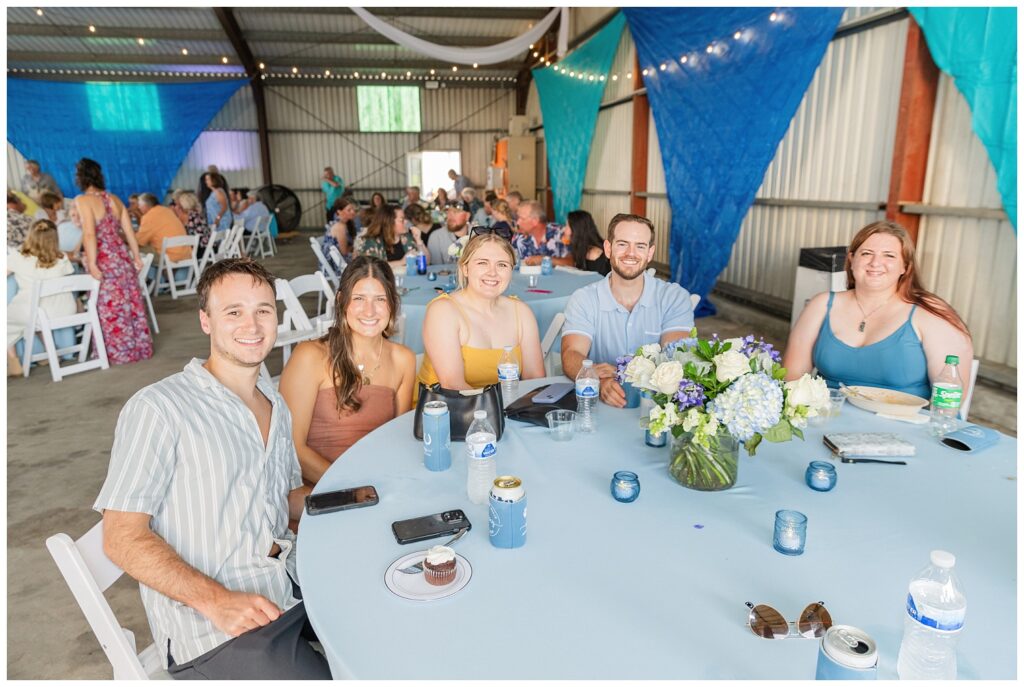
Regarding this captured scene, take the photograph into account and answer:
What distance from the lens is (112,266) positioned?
5.24 metres

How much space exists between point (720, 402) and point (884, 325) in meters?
1.34

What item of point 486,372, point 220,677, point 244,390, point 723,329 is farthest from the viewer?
point 723,329

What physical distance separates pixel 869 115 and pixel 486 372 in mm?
4198

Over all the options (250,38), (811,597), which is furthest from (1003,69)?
(250,38)

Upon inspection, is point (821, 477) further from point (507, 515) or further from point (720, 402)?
point (507, 515)

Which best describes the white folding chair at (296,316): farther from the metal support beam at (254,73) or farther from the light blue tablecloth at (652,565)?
the metal support beam at (254,73)

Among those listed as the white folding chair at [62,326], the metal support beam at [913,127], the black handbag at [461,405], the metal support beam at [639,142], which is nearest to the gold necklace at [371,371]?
the black handbag at [461,405]

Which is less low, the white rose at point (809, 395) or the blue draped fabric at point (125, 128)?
the blue draped fabric at point (125, 128)

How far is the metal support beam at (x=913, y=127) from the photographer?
4.17 metres

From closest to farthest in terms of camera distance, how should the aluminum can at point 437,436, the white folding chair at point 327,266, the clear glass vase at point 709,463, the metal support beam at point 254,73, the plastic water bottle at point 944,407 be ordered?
the clear glass vase at point 709,463, the aluminum can at point 437,436, the plastic water bottle at point 944,407, the white folding chair at point 327,266, the metal support beam at point 254,73

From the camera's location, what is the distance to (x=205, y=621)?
53.7 inches

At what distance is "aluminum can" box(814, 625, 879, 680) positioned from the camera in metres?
0.87

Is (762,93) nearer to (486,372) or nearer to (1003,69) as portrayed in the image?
(1003,69)

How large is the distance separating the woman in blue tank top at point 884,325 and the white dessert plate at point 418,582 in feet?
4.98
